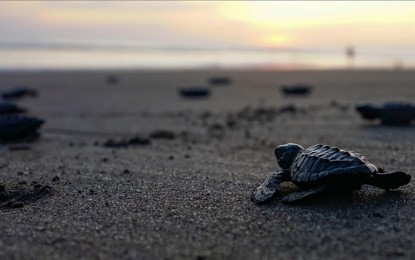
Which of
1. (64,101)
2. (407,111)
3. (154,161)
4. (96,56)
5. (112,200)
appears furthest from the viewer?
(96,56)

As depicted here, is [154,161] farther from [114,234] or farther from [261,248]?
[261,248]

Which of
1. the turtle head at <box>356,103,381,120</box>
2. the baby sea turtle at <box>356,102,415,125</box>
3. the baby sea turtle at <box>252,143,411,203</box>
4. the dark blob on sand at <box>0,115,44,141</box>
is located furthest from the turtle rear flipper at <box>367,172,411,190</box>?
the dark blob on sand at <box>0,115,44,141</box>

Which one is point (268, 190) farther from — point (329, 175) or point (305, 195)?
point (329, 175)

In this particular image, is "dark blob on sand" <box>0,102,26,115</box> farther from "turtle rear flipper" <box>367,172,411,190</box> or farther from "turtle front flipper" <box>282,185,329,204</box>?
"turtle rear flipper" <box>367,172,411,190</box>

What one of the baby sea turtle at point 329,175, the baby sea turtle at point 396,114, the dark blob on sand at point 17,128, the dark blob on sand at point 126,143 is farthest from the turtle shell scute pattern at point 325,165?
the dark blob on sand at point 17,128

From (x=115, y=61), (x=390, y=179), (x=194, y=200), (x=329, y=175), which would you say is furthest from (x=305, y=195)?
(x=115, y=61)

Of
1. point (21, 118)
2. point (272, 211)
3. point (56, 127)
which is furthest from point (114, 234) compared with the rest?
point (56, 127)
